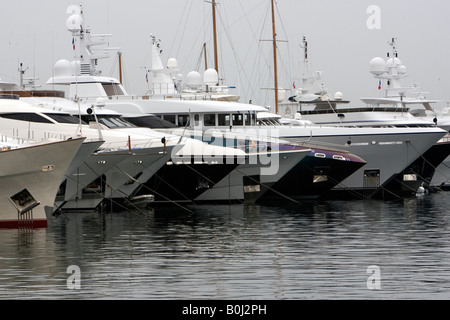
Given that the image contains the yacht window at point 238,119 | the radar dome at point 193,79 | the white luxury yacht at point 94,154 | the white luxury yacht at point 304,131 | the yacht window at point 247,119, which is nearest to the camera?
the white luxury yacht at point 94,154

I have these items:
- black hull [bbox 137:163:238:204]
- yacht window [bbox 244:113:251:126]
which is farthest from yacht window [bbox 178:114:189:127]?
black hull [bbox 137:163:238:204]

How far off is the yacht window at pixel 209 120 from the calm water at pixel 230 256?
10.4 metres

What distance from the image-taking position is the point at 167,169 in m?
40.6

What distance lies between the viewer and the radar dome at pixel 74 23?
50.1m

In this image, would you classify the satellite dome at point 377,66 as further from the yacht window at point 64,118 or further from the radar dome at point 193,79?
the yacht window at point 64,118

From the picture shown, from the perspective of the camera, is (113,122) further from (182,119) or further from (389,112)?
(389,112)

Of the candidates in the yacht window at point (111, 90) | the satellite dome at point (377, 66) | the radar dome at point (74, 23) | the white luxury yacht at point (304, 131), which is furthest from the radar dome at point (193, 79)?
the satellite dome at point (377, 66)

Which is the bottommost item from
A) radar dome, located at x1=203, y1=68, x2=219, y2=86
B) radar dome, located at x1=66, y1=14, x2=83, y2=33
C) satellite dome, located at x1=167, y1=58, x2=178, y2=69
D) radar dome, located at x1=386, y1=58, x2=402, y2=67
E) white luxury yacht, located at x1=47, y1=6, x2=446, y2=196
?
white luxury yacht, located at x1=47, y1=6, x2=446, y2=196

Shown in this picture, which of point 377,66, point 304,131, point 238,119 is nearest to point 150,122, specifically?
point 238,119

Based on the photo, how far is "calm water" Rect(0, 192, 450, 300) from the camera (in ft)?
64.5

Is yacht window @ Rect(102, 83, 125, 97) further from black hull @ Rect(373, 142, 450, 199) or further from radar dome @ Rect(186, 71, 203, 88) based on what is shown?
black hull @ Rect(373, 142, 450, 199)

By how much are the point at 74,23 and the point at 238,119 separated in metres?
9.55

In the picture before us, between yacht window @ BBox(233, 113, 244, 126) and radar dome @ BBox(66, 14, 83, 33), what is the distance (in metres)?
9.15
